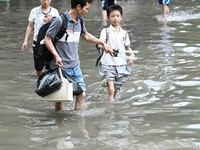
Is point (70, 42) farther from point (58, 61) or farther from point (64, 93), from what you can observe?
point (64, 93)

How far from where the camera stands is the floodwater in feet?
17.6

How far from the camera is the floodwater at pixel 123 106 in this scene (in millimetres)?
5352

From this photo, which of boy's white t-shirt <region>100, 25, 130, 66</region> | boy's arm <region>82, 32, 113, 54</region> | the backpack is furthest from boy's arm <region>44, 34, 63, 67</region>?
boy's white t-shirt <region>100, 25, 130, 66</region>

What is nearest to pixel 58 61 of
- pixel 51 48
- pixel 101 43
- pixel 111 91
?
pixel 51 48

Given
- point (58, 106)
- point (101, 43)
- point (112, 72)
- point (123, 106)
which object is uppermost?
point (101, 43)

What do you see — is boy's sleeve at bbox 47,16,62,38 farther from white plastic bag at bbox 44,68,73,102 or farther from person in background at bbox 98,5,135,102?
person in background at bbox 98,5,135,102

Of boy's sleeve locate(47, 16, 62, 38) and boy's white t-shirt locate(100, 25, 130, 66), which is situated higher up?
boy's sleeve locate(47, 16, 62, 38)

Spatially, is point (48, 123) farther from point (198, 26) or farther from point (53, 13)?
point (198, 26)

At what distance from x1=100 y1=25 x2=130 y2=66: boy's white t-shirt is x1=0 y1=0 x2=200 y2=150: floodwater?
58cm

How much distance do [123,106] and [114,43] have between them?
891 millimetres

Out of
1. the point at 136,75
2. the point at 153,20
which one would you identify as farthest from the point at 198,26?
the point at 136,75

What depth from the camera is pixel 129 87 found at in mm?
8172

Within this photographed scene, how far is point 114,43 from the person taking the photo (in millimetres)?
7141

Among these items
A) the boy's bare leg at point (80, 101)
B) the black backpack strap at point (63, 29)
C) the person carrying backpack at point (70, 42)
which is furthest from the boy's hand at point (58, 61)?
the boy's bare leg at point (80, 101)
